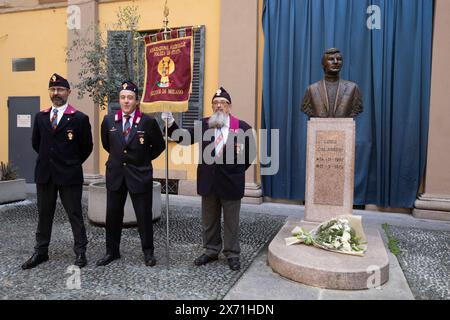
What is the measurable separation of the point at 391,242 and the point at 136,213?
329 cm

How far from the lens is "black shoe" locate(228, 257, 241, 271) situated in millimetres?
4113

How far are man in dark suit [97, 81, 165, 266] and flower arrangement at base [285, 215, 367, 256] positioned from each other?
159 cm

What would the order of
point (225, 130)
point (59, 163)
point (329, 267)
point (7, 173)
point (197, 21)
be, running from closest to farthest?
point (329, 267) < point (59, 163) < point (225, 130) < point (7, 173) < point (197, 21)

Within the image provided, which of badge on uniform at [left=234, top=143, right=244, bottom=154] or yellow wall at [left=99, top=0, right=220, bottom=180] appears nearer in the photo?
badge on uniform at [left=234, top=143, right=244, bottom=154]

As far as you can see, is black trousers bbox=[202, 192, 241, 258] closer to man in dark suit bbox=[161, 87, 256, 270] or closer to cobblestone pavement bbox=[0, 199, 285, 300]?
man in dark suit bbox=[161, 87, 256, 270]

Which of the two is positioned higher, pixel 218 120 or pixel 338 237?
pixel 218 120

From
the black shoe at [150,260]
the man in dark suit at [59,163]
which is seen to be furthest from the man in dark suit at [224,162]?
the man in dark suit at [59,163]

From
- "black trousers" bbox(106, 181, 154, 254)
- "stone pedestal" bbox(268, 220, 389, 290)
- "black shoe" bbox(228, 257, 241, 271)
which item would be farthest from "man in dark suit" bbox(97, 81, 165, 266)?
"stone pedestal" bbox(268, 220, 389, 290)

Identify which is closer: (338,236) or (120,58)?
(338,236)

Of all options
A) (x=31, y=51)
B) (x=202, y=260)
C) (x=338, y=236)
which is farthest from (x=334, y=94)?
(x=31, y=51)

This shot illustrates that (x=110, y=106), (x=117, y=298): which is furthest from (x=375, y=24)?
(x=117, y=298)

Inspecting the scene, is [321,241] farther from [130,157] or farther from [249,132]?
[130,157]

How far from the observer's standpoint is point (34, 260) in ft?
13.6

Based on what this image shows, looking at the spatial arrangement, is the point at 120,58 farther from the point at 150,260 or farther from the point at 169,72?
the point at 150,260
